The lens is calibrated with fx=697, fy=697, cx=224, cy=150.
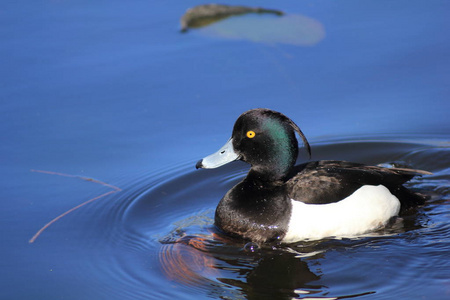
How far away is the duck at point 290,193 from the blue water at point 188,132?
18 cm

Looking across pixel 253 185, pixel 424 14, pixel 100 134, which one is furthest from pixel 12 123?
pixel 424 14

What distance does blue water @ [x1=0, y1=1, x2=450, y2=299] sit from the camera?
19.0 feet

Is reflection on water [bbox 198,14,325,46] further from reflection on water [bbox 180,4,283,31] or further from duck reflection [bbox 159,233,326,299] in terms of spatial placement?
duck reflection [bbox 159,233,326,299]

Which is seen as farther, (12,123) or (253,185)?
(12,123)

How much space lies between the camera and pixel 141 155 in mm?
→ 7848

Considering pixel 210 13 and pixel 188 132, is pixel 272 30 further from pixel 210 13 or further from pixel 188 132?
pixel 188 132

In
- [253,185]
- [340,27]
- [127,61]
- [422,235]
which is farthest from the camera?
[340,27]

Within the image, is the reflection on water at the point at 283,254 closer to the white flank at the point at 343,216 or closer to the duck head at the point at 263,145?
the white flank at the point at 343,216

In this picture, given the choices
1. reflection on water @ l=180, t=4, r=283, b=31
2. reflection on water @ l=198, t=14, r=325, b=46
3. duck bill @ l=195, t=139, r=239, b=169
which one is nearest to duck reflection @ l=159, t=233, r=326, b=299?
duck bill @ l=195, t=139, r=239, b=169

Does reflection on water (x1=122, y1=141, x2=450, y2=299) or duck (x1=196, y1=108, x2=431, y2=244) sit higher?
duck (x1=196, y1=108, x2=431, y2=244)

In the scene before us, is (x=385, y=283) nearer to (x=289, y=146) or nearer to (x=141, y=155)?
(x=289, y=146)

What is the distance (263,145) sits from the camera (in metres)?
6.64

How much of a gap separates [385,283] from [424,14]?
577 centimetres

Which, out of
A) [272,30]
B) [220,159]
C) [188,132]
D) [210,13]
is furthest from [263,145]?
[210,13]
